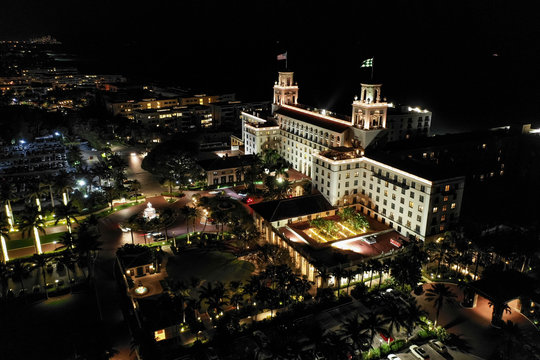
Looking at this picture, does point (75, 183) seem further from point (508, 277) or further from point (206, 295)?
point (508, 277)

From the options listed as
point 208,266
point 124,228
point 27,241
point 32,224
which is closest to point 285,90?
point 124,228

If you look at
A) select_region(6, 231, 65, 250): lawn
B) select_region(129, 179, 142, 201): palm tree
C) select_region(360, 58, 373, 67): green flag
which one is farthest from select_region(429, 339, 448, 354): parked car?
select_region(129, 179, 142, 201): palm tree

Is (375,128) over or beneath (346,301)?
over

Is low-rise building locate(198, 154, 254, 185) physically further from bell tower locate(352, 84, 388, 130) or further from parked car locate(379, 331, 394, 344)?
parked car locate(379, 331, 394, 344)

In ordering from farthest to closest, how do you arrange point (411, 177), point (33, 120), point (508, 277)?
point (33, 120), point (411, 177), point (508, 277)

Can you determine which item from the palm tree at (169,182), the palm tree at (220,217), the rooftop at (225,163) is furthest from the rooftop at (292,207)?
the rooftop at (225,163)

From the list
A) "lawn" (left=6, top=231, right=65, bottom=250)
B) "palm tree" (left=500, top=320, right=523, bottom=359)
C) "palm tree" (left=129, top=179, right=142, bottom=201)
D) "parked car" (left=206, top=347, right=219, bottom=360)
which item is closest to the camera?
"palm tree" (left=500, top=320, right=523, bottom=359)

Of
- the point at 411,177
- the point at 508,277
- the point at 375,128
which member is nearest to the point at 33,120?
the point at 375,128
